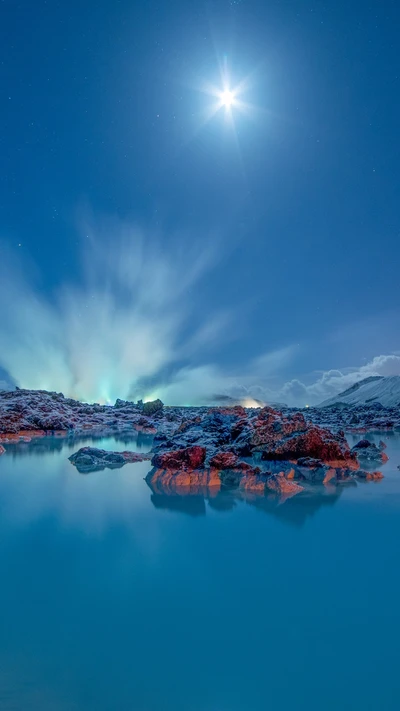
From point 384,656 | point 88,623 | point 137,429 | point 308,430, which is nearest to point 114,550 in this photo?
point 88,623

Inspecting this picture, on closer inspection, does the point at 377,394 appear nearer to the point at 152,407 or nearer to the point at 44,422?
the point at 152,407

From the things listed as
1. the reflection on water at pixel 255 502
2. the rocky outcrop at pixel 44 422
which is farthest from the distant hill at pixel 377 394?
the reflection on water at pixel 255 502

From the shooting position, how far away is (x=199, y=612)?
12.8 feet

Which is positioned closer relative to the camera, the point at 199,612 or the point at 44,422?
the point at 199,612

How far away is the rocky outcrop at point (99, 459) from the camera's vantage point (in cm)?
1446

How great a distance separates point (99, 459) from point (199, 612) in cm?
1283

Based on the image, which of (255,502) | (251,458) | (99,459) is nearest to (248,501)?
(255,502)

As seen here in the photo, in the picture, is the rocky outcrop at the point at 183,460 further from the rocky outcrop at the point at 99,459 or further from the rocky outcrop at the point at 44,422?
the rocky outcrop at the point at 44,422

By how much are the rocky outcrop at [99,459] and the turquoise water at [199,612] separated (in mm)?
6848

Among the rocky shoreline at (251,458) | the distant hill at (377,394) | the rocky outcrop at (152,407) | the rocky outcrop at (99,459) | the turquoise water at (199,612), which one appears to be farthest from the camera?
the distant hill at (377,394)

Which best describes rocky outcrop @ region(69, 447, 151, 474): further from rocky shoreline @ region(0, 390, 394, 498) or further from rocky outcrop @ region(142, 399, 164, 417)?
rocky outcrop @ region(142, 399, 164, 417)

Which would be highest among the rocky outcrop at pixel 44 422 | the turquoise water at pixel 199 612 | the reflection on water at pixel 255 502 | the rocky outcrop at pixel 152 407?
the rocky outcrop at pixel 152 407

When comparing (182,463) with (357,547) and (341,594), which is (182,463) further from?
(341,594)

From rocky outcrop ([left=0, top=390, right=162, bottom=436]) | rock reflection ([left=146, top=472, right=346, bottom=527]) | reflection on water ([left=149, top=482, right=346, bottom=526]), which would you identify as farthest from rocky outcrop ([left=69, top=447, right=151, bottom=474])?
rocky outcrop ([left=0, top=390, right=162, bottom=436])
